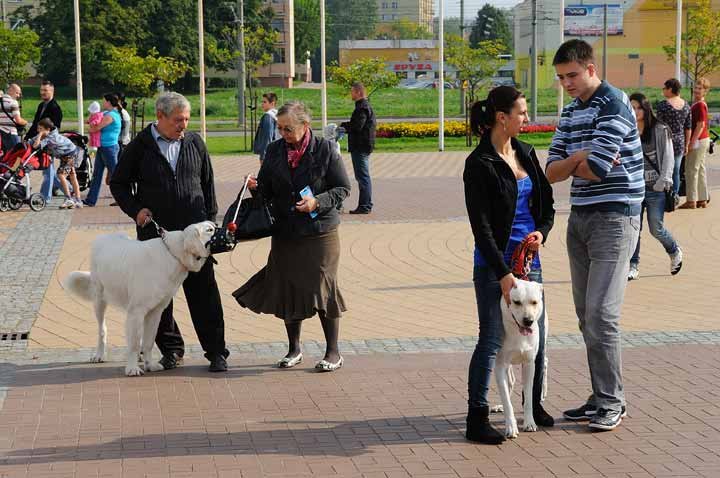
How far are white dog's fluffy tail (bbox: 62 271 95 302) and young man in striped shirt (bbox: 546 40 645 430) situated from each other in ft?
12.1

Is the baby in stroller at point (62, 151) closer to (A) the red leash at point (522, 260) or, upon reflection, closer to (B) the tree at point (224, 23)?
(A) the red leash at point (522, 260)

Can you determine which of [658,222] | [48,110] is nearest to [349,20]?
[48,110]

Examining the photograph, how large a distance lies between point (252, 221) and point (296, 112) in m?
0.81

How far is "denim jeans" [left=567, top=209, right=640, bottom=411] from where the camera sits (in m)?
6.32

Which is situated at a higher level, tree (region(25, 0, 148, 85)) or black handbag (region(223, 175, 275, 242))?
tree (region(25, 0, 148, 85))

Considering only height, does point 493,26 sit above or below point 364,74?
above

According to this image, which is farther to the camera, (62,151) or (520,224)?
(62,151)

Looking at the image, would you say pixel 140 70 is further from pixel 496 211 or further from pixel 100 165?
pixel 496 211

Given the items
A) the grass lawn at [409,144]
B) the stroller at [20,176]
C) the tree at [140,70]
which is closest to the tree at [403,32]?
the tree at [140,70]

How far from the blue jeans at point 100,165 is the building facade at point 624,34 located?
64851 mm

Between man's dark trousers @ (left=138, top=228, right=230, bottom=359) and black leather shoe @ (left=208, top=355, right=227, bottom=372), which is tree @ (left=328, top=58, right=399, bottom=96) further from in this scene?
black leather shoe @ (left=208, top=355, right=227, bottom=372)

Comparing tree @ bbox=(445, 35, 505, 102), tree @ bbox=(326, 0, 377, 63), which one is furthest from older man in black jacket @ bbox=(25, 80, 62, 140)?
tree @ bbox=(326, 0, 377, 63)

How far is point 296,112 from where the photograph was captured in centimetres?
775

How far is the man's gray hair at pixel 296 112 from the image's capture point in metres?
7.73
